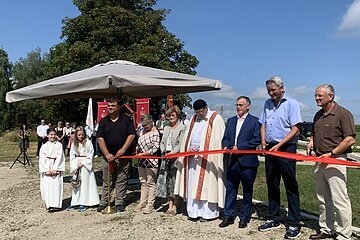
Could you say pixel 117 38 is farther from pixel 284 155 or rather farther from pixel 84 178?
pixel 284 155

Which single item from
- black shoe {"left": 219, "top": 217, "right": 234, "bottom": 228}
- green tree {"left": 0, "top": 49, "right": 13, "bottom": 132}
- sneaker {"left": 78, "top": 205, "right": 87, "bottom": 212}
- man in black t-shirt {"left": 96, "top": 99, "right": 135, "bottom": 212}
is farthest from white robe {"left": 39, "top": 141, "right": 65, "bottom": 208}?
green tree {"left": 0, "top": 49, "right": 13, "bottom": 132}

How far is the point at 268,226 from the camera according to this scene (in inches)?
225

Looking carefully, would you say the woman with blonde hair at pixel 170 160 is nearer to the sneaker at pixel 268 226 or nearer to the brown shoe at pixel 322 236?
the sneaker at pixel 268 226

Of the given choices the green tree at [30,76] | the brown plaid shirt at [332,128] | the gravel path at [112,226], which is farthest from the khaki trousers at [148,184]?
the green tree at [30,76]

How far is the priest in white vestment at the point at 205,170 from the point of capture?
626 cm

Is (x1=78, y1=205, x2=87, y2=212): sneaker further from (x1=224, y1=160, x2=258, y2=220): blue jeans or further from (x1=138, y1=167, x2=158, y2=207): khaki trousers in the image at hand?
(x1=224, y1=160, x2=258, y2=220): blue jeans

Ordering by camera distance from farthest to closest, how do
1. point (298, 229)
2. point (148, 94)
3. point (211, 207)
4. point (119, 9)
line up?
1. point (119, 9)
2. point (148, 94)
3. point (211, 207)
4. point (298, 229)

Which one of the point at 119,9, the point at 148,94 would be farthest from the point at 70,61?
the point at 148,94

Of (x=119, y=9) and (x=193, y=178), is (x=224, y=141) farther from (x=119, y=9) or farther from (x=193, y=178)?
(x=119, y=9)

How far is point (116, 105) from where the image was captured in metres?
6.83

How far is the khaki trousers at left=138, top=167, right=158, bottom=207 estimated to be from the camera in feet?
22.7

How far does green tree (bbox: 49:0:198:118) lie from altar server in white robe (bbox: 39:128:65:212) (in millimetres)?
15377

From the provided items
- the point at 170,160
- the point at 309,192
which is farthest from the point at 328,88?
the point at 309,192

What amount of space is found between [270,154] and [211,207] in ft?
4.74
